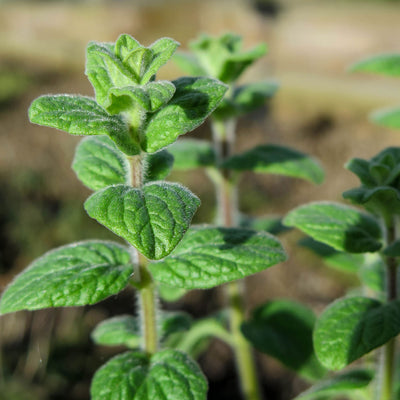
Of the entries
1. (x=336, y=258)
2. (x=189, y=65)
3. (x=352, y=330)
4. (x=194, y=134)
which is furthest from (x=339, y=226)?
(x=194, y=134)

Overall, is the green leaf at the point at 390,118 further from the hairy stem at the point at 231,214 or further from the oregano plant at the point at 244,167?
the hairy stem at the point at 231,214

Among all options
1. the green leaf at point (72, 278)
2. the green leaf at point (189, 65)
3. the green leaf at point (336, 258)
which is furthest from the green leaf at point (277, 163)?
the green leaf at point (72, 278)

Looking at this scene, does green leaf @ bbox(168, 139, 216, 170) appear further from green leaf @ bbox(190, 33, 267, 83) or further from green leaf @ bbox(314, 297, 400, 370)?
green leaf @ bbox(314, 297, 400, 370)

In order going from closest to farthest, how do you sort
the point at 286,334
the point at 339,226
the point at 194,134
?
the point at 339,226 → the point at 286,334 → the point at 194,134

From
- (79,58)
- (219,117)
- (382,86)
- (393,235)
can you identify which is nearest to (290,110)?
(382,86)

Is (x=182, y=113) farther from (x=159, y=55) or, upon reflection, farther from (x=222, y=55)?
(x=222, y=55)

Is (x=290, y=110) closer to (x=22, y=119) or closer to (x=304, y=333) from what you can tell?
(x=22, y=119)
